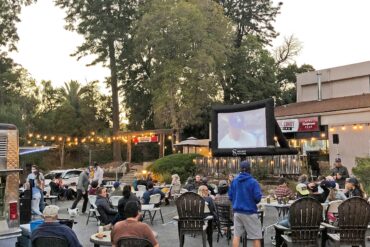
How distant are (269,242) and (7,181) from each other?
518cm

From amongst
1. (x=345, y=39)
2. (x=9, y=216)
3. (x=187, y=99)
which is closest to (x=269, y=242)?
(x=9, y=216)

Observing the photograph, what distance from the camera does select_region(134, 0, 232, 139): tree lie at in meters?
31.6

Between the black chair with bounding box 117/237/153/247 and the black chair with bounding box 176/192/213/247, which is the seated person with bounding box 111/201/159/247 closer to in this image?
the black chair with bounding box 117/237/153/247

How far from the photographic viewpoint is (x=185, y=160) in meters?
24.8

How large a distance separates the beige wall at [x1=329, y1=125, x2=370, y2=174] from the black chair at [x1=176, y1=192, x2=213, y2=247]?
16787 millimetres

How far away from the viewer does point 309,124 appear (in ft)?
88.1

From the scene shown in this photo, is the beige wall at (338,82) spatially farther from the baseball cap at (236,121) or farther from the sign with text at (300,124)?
the baseball cap at (236,121)

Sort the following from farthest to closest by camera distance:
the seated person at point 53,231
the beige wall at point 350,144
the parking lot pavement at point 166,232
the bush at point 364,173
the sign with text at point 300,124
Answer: the sign with text at point 300,124 → the beige wall at point 350,144 → the bush at point 364,173 → the parking lot pavement at point 166,232 → the seated person at point 53,231

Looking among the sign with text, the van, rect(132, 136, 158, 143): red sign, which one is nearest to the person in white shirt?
the sign with text

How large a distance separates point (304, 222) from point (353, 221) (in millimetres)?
838

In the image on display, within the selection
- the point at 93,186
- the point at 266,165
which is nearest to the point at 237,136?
the point at 266,165

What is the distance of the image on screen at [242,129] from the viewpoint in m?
17.2

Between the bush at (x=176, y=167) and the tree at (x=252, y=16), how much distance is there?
20.5m

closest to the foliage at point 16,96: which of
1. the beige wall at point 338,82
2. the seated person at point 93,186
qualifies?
the seated person at point 93,186
